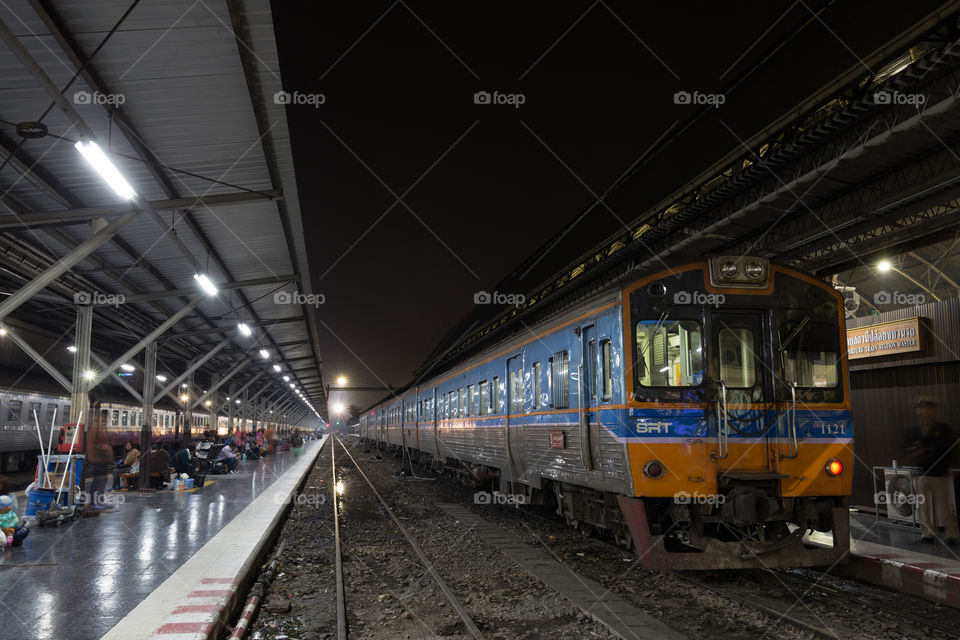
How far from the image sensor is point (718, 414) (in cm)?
686

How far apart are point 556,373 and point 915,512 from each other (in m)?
5.10

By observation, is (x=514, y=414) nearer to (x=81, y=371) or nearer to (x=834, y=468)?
(x=834, y=468)

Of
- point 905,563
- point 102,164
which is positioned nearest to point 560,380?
point 905,563

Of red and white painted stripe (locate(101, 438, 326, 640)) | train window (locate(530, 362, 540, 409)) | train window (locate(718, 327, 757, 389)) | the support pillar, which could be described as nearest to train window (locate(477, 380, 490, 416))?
train window (locate(530, 362, 540, 409))

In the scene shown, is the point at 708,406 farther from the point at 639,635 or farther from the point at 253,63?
the point at 253,63

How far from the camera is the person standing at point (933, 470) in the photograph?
28.0 ft

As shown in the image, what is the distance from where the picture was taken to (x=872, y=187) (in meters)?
8.68

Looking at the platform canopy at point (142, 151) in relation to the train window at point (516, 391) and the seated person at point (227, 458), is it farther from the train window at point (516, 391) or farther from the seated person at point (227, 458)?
the seated person at point (227, 458)

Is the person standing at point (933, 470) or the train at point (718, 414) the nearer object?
the train at point (718, 414)

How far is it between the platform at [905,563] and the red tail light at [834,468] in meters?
1.09

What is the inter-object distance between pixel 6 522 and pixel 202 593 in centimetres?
395

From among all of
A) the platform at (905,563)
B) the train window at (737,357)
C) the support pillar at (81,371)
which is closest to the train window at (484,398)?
the platform at (905,563)

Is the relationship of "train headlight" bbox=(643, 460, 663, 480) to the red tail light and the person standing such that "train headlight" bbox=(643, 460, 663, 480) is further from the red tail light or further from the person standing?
the person standing

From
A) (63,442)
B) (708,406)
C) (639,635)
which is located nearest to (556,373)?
(708,406)
